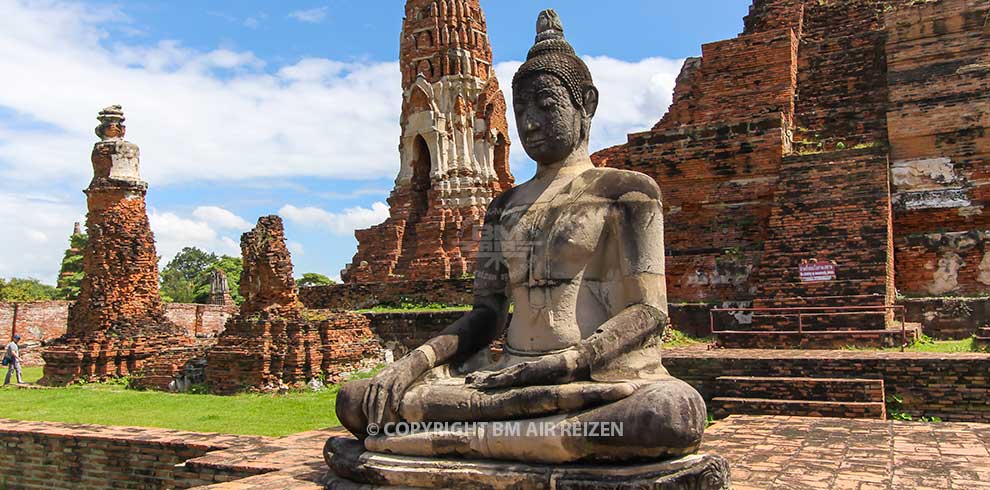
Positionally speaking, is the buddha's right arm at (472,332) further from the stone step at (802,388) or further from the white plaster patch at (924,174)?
the white plaster patch at (924,174)

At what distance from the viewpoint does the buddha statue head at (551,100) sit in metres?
4.52

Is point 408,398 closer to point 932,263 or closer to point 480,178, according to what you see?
point 932,263

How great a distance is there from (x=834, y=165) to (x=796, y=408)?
5632 mm

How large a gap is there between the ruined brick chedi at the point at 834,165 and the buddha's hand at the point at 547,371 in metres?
7.73

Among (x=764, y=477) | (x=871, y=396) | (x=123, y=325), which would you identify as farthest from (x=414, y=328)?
(x=764, y=477)

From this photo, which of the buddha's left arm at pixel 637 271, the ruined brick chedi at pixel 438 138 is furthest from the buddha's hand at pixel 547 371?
the ruined brick chedi at pixel 438 138

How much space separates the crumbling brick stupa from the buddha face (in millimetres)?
9744

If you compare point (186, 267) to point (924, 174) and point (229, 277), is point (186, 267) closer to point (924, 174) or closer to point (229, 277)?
point (229, 277)

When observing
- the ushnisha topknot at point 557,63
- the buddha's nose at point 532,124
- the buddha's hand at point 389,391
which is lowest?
the buddha's hand at point 389,391

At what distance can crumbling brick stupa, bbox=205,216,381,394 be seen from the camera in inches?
527

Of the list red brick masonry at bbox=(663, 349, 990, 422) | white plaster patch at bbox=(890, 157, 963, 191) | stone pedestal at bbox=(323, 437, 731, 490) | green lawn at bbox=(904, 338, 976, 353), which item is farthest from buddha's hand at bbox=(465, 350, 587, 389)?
white plaster patch at bbox=(890, 157, 963, 191)

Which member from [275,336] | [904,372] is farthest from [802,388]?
[275,336]

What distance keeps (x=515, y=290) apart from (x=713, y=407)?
4.23 meters

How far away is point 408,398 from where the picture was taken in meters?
4.13
